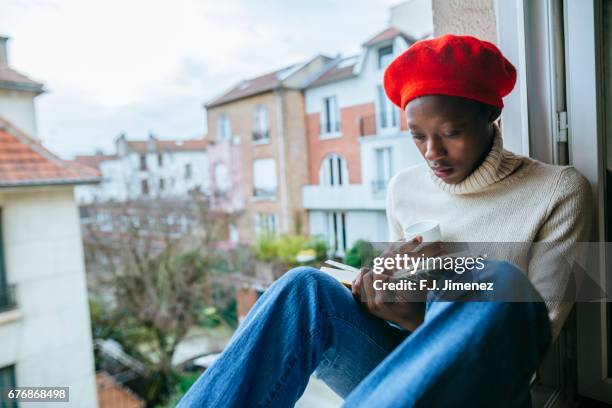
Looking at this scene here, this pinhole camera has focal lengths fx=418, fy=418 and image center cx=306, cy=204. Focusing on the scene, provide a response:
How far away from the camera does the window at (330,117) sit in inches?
84.0

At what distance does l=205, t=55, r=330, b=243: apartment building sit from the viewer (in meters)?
2.31

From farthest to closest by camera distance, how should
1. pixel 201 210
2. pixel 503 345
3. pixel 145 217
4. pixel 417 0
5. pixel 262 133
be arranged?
pixel 201 210 < pixel 145 217 < pixel 262 133 < pixel 417 0 < pixel 503 345

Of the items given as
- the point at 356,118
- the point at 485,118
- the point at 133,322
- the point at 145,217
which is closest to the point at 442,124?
the point at 485,118

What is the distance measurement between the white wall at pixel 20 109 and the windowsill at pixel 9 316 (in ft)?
1.77

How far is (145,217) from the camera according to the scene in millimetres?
3176

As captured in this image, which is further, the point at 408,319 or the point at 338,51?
the point at 338,51

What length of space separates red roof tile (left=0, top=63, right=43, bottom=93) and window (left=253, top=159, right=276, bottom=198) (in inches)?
59.2

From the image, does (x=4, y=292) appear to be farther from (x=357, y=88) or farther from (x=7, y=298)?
(x=357, y=88)

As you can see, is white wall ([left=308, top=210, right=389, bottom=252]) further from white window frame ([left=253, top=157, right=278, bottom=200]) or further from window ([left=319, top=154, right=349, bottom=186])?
white window frame ([left=253, top=157, right=278, bottom=200])

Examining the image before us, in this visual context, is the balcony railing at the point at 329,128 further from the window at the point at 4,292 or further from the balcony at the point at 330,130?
the window at the point at 4,292

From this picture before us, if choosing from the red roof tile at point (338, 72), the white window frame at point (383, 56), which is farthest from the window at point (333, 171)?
the white window frame at point (383, 56)

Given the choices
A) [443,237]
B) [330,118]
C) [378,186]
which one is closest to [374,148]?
[378,186]

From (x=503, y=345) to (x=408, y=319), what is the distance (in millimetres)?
233

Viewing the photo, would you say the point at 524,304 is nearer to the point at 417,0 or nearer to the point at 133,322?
the point at 417,0
